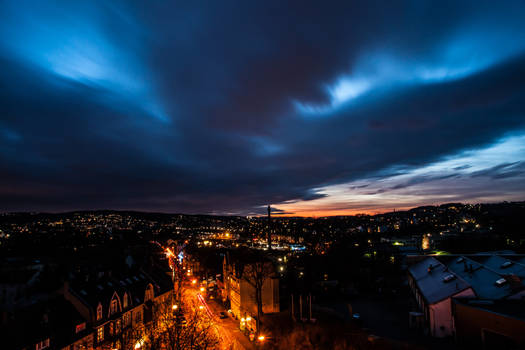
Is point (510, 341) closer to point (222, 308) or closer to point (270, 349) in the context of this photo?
point (270, 349)

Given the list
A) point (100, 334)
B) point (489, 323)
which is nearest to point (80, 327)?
point (100, 334)

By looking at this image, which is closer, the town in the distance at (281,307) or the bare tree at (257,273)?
the town in the distance at (281,307)

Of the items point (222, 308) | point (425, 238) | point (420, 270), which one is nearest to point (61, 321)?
point (222, 308)

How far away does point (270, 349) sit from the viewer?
71.4ft

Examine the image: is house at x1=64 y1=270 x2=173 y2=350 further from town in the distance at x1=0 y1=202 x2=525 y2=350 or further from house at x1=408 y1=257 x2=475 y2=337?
house at x1=408 y1=257 x2=475 y2=337

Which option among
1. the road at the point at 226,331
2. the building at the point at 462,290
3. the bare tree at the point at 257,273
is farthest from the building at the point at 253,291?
the building at the point at 462,290

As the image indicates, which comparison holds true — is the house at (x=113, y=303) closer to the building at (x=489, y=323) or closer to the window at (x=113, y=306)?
the window at (x=113, y=306)

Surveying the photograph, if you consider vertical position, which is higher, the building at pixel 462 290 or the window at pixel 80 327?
the building at pixel 462 290

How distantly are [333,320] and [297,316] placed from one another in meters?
4.08

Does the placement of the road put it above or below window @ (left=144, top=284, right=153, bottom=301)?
below

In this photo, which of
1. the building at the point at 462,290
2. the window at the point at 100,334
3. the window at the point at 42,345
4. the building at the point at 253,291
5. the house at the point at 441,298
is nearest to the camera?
the window at the point at 42,345

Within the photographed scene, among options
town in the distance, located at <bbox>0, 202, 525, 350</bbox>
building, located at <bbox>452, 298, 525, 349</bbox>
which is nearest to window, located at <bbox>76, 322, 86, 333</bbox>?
town in the distance, located at <bbox>0, 202, 525, 350</bbox>

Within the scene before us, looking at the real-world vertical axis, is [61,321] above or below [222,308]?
above

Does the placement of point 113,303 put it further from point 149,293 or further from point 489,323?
point 489,323
